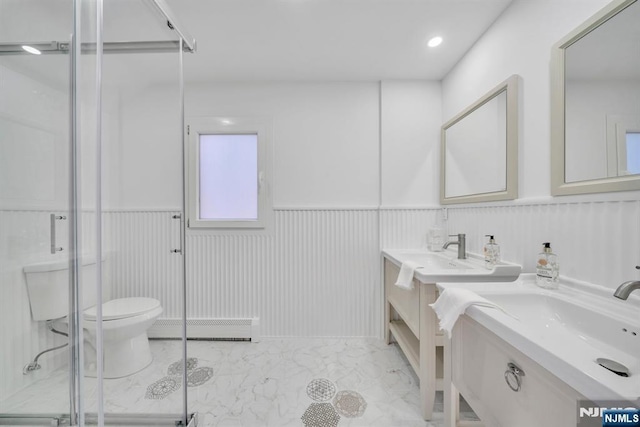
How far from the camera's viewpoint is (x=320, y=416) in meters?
1.38

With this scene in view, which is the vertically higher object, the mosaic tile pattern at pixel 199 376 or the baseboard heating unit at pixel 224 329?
the baseboard heating unit at pixel 224 329

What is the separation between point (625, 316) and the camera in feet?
2.48

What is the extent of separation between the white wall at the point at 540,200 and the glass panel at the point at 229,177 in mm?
1771

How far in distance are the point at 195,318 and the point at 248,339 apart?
19.5 inches

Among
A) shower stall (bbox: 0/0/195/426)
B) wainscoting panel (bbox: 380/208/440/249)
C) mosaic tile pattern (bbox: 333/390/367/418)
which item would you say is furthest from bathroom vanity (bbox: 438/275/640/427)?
shower stall (bbox: 0/0/195/426)

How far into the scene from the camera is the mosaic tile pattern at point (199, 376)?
1654mm

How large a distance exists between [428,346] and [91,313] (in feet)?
5.16

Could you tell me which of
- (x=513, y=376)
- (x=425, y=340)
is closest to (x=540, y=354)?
(x=513, y=376)

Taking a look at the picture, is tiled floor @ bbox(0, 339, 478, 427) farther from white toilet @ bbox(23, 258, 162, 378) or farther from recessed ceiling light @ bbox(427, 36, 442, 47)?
recessed ceiling light @ bbox(427, 36, 442, 47)

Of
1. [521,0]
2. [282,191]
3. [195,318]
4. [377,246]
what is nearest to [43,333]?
[195,318]

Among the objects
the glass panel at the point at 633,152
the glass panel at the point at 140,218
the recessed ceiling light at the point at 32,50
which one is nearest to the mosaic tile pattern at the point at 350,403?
the glass panel at the point at 140,218

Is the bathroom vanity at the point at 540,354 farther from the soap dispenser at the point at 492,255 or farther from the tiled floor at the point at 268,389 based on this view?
the tiled floor at the point at 268,389

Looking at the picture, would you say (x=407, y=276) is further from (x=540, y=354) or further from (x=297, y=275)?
(x=297, y=275)

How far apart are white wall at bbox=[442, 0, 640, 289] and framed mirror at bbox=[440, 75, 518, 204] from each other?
2.0 inches
